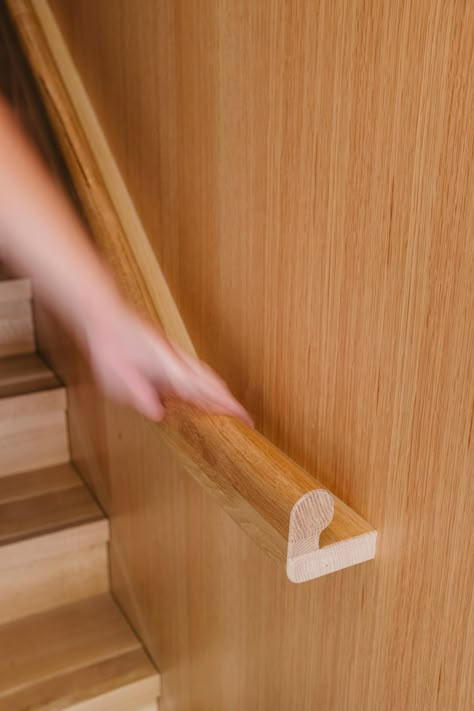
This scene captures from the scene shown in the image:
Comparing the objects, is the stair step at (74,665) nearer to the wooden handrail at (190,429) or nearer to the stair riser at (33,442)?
the stair riser at (33,442)

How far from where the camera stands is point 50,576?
1.83 meters

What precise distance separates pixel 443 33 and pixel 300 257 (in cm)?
31

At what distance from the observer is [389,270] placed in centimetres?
76

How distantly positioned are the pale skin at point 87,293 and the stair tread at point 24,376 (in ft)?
3.14

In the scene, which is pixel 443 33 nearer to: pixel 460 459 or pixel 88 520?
pixel 460 459

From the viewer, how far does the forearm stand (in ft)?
3.35

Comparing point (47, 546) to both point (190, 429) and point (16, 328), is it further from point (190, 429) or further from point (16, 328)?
point (190, 429)

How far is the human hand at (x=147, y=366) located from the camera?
3.37ft

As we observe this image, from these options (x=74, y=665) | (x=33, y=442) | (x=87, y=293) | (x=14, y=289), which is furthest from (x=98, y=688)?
(x=14, y=289)

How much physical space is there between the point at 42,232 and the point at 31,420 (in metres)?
1.04

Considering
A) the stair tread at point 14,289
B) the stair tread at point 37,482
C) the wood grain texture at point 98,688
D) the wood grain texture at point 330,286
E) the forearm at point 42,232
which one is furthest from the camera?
the stair tread at point 14,289

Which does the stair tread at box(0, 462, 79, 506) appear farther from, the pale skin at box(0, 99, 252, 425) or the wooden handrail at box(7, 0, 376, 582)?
the pale skin at box(0, 99, 252, 425)

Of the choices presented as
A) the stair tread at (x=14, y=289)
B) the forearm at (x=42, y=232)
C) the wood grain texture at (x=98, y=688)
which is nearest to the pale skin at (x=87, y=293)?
the forearm at (x=42, y=232)

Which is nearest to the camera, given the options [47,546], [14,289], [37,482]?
[47,546]
